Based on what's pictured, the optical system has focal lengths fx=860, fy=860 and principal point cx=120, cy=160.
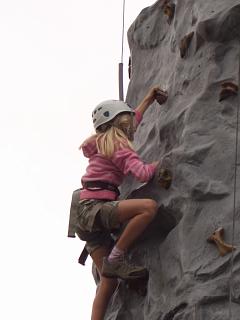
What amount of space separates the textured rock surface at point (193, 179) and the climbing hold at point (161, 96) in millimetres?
62

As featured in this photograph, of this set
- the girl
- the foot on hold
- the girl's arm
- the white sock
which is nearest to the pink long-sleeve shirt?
the girl

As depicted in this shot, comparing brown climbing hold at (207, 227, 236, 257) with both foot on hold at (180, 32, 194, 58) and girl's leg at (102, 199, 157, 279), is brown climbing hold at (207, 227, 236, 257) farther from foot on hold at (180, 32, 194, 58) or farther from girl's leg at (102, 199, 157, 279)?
foot on hold at (180, 32, 194, 58)

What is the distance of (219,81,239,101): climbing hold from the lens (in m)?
7.10

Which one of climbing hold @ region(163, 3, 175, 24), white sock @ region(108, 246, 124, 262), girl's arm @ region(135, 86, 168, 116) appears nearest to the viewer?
white sock @ region(108, 246, 124, 262)

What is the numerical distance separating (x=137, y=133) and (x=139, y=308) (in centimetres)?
202

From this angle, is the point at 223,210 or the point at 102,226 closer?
the point at 223,210

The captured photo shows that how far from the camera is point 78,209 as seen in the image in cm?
732

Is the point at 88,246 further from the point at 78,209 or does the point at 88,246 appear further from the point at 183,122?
the point at 183,122

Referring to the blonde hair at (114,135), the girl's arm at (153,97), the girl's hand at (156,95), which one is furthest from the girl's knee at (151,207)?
the girl's hand at (156,95)

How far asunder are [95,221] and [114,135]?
0.78 meters

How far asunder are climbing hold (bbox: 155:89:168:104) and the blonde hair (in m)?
0.46

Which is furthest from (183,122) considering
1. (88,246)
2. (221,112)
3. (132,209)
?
(88,246)


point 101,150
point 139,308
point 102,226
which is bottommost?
point 139,308

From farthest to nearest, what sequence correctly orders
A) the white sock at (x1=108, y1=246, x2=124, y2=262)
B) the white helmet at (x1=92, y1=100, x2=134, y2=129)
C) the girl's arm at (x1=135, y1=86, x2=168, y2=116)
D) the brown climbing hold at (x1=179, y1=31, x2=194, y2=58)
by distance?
the girl's arm at (x1=135, y1=86, x2=168, y2=116) < the brown climbing hold at (x1=179, y1=31, x2=194, y2=58) < the white helmet at (x1=92, y1=100, x2=134, y2=129) < the white sock at (x1=108, y1=246, x2=124, y2=262)
